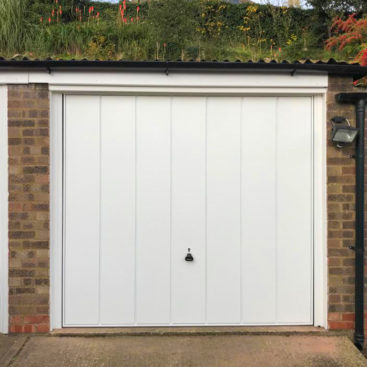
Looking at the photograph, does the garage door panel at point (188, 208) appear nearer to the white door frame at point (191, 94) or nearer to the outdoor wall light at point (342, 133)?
the white door frame at point (191, 94)

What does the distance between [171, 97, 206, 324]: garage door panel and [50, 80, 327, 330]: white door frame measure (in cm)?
29

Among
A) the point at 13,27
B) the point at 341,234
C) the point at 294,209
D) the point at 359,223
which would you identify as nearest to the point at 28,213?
the point at 294,209

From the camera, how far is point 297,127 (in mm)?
3590

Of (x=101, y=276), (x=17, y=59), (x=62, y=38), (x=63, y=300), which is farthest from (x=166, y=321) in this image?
(x=62, y=38)

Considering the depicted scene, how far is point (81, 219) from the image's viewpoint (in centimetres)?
352

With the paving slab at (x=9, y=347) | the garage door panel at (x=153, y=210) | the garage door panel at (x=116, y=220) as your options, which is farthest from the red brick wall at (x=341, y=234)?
the paving slab at (x=9, y=347)

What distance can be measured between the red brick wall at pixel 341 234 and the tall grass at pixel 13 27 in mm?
5169

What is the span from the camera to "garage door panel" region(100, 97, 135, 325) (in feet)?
11.5

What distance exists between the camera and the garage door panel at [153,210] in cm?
353

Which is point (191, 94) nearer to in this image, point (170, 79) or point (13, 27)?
point (170, 79)

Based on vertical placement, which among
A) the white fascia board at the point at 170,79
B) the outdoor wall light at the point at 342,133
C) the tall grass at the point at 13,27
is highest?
the tall grass at the point at 13,27

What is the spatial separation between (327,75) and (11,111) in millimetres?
3149

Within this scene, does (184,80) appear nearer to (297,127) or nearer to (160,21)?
(297,127)

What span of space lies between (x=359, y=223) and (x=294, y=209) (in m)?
0.62
